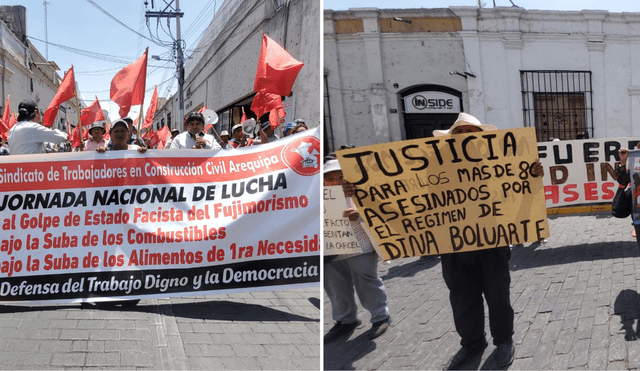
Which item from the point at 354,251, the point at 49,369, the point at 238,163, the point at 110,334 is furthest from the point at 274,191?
the point at 49,369

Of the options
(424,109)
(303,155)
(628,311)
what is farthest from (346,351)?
(424,109)

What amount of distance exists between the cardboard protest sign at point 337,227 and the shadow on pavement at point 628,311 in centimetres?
182

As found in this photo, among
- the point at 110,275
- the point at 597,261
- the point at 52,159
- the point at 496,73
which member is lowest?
the point at 597,261

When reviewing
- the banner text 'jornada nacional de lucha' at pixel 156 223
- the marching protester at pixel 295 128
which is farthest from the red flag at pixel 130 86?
the marching protester at pixel 295 128

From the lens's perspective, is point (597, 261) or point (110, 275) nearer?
point (110, 275)

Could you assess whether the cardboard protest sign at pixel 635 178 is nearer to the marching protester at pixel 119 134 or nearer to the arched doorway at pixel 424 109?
the marching protester at pixel 119 134

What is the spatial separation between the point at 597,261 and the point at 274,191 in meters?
3.63

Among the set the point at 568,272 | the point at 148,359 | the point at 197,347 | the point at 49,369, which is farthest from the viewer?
the point at 568,272

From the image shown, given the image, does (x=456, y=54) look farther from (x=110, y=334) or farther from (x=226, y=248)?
(x=110, y=334)

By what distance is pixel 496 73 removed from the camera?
15023 millimetres

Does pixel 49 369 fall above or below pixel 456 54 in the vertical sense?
below

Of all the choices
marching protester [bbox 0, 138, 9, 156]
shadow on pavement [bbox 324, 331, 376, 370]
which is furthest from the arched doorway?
shadow on pavement [bbox 324, 331, 376, 370]

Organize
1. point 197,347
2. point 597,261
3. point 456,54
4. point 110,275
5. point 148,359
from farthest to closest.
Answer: point 456,54 → point 597,261 → point 110,275 → point 197,347 → point 148,359

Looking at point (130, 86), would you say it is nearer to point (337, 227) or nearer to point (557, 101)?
point (337, 227)
